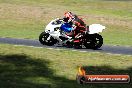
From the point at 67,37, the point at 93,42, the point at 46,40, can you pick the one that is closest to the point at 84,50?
the point at 93,42

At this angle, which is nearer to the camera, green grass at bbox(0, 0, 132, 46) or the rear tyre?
the rear tyre

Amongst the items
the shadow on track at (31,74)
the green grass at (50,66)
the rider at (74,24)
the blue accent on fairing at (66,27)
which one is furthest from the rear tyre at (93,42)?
the shadow on track at (31,74)

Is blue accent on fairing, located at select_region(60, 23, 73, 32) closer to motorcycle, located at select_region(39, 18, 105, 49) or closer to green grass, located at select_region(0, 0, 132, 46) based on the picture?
motorcycle, located at select_region(39, 18, 105, 49)

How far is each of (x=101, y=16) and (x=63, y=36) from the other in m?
16.5

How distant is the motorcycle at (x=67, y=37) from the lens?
21.3 m

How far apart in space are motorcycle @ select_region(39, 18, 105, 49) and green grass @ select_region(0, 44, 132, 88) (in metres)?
1.38

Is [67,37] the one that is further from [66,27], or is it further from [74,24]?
[74,24]

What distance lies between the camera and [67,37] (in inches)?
851

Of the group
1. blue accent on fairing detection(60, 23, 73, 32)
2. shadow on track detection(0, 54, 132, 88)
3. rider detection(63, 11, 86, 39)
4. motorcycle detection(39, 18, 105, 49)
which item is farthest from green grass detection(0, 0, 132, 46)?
shadow on track detection(0, 54, 132, 88)

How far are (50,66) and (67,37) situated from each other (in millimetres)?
5410

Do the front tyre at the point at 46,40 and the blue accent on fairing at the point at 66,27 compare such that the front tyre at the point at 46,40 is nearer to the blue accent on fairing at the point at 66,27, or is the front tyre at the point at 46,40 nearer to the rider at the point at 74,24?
the blue accent on fairing at the point at 66,27

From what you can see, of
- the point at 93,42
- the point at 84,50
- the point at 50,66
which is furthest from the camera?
the point at 93,42

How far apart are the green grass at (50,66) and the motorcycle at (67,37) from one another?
1.38m

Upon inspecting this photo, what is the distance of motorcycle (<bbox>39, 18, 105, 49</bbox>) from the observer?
69.9 feet
